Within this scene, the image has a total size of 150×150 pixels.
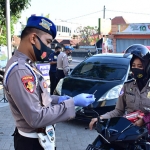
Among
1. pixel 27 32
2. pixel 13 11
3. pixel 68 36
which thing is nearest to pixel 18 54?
pixel 27 32

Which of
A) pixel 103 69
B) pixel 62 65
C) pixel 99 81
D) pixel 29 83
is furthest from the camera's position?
pixel 62 65

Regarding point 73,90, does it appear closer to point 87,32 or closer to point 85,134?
point 85,134

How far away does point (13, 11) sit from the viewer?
1112cm

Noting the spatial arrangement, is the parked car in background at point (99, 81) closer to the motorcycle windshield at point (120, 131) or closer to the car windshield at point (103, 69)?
the car windshield at point (103, 69)

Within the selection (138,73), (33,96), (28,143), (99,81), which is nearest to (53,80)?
(99,81)

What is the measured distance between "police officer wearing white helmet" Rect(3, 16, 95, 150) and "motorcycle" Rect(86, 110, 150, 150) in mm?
293

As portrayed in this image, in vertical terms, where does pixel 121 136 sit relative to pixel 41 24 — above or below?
below

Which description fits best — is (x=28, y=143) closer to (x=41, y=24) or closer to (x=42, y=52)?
(x=42, y=52)

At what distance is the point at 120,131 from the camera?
2068 millimetres

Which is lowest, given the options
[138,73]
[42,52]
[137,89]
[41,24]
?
[137,89]

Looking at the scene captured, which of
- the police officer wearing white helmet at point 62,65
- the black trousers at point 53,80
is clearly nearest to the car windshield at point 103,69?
the police officer wearing white helmet at point 62,65

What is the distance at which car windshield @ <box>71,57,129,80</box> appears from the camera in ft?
20.1

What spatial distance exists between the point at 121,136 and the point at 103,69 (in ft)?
14.6

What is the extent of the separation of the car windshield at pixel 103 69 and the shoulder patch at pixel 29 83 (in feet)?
14.2
